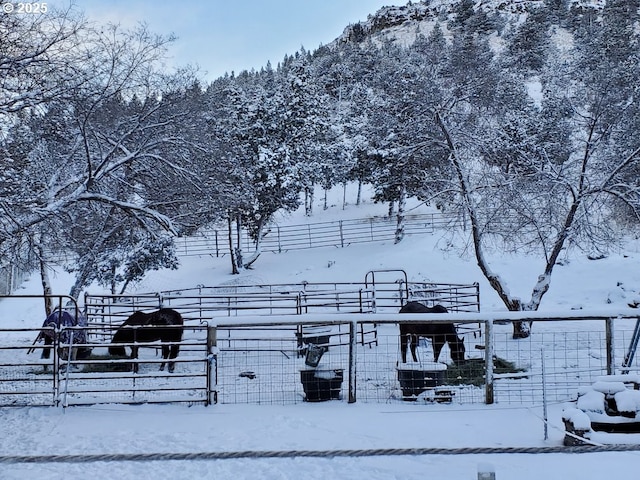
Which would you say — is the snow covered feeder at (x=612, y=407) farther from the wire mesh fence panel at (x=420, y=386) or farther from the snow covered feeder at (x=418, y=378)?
the snow covered feeder at (x=418, y=378)

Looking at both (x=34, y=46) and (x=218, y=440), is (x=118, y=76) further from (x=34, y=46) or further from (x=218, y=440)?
(x=218, y=440)

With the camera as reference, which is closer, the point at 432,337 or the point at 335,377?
the point at 335,377

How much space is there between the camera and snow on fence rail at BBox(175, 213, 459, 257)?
93.2 feet

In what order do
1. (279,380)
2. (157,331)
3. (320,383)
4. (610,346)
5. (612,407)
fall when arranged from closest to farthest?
(612,407) < (610,346) < (320,383) < (279,380) < (157,331)

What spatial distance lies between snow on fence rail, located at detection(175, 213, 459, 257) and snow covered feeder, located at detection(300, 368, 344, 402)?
20.6m

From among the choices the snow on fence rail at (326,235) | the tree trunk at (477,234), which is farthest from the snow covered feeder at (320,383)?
the snow on fence rail at (326,235)

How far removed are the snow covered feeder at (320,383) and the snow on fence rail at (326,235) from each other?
20593 millimetres

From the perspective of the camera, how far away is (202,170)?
1415 centimetres

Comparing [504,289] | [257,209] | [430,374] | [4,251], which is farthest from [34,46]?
[257,209]

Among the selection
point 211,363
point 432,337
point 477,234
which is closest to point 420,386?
point 432,337

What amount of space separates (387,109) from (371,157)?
12297 millimetres

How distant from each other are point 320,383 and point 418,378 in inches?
49.1

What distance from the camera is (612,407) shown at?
16.4 feet

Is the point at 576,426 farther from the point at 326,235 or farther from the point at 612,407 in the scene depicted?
the point at 326,235
